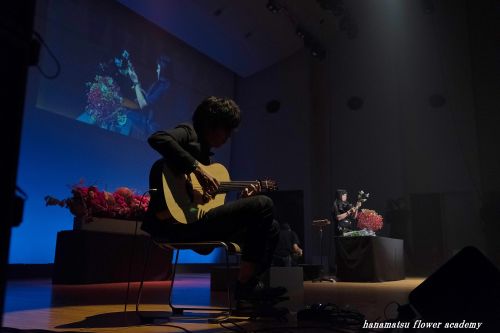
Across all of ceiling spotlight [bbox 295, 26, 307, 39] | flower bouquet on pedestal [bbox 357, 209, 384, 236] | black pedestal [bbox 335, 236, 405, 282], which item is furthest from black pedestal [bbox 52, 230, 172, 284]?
ceiling spotlight [bbox 295, 26, 307, 39]

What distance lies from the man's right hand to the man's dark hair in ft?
1.03

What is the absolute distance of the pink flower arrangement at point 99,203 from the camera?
4.57 m

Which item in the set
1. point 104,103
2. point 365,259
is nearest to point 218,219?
point 365,259

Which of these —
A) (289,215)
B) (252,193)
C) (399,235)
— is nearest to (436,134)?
(399,235)

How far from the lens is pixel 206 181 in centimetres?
203

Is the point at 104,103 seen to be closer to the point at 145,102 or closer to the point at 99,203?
the point at 145,102

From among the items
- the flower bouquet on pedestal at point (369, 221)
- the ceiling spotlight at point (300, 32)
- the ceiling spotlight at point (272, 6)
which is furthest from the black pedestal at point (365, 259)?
the ceiling spotlight at point (300, 32)

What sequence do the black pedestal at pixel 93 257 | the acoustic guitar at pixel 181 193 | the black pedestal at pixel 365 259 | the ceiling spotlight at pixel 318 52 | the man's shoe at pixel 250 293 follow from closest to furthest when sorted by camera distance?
the acoustic guitar at pixel 181 193, the man's shoe at pixel 250 293, the black pedestal at pixel 93 257, the black pedestal at pixel 365 259, the ceiling spotlight at pixel 318 52

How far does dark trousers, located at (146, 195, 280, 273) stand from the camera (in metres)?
1.96

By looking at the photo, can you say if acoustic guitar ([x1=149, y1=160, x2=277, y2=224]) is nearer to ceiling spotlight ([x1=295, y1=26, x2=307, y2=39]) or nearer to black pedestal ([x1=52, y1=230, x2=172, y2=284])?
black pedestal ([x1=52, y1=230, x2=172, y2=284])

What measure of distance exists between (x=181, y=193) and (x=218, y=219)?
23cm

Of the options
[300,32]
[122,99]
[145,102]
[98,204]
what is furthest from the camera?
[300,32]

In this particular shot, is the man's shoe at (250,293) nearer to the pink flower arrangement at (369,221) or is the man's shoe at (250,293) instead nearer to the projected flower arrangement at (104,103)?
the pink flower arrangement at (369,221)

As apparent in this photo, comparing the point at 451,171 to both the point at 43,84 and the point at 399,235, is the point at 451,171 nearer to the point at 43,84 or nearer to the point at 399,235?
the point at 399,235
